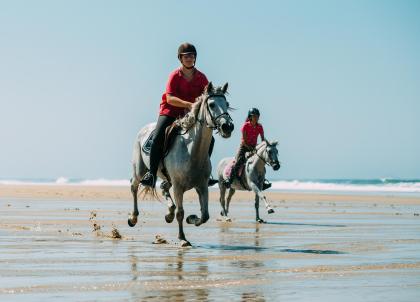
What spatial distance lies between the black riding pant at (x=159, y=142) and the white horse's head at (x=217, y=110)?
128cm

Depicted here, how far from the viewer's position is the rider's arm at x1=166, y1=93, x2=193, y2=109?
14.4 m

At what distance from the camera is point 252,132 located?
24.0m

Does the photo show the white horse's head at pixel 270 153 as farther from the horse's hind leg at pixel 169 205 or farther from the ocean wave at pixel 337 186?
the ocean wave at pixel 337 186

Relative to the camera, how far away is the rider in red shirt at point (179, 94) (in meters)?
14.4

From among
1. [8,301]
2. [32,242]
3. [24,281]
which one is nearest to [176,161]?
[32,242]

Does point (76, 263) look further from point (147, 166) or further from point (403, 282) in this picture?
point (147, 166)

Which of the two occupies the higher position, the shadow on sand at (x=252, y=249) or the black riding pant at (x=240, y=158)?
the black riding pant at (x=240, y=158)

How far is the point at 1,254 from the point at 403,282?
17.7 feet

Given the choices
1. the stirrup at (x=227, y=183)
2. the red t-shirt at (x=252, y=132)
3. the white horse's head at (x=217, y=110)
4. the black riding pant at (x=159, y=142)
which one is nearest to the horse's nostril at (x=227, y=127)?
the white horse's head at (x=217, y=110)

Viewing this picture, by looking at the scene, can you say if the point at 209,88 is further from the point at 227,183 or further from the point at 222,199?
the point at 227,183

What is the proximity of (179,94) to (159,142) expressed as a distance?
91 centimetres

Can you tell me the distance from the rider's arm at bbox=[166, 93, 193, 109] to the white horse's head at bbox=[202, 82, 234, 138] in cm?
65

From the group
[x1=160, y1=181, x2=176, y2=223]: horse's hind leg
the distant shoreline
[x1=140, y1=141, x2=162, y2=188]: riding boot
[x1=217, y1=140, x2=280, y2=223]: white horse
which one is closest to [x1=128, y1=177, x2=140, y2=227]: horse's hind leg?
[x1=160, y1=181, x2=176, y2=223]: horse's hind leg

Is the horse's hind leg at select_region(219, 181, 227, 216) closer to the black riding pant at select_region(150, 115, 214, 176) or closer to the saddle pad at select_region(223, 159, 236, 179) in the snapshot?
the saddle pad at select_region(223, 159, 236, 179)
